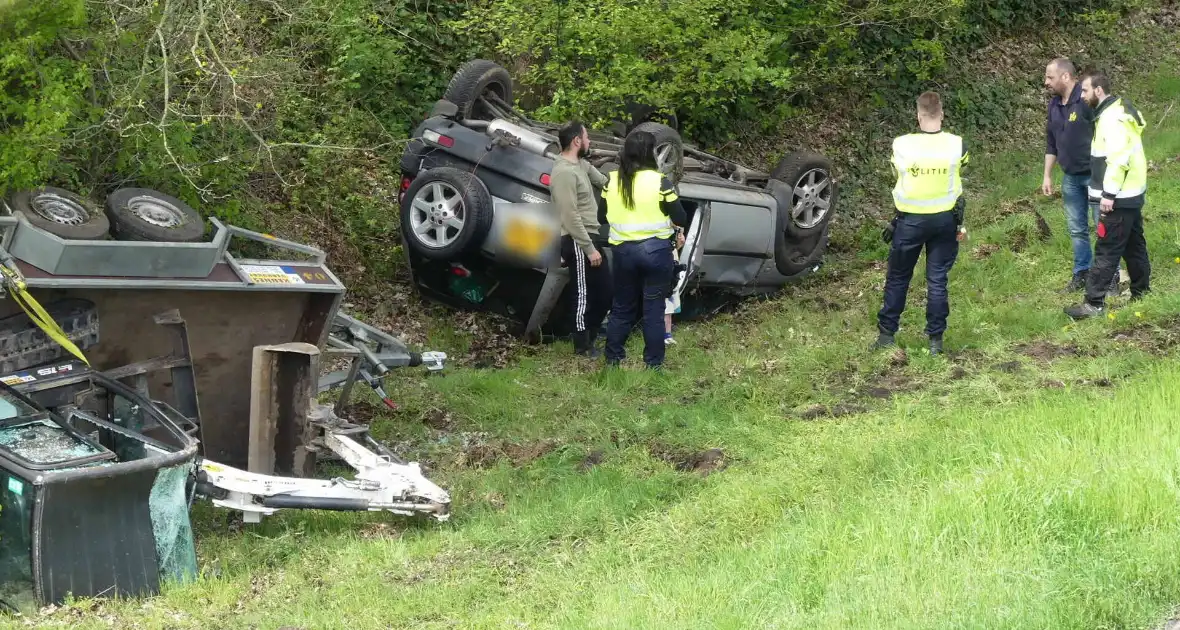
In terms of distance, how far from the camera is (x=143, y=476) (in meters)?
4.97

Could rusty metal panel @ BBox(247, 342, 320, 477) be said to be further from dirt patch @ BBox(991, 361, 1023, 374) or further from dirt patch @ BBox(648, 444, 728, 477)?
dirt patch @ BBox(991, 361, 1023, 374)

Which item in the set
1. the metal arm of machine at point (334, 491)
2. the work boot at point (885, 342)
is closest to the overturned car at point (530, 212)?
the work boot at point (885, 342)

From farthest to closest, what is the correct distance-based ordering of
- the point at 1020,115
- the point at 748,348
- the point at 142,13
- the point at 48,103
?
the point at 1020,115, the point at 748,348, the point at 142,13, the point at 48,103

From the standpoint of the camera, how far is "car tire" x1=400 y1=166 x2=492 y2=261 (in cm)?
822

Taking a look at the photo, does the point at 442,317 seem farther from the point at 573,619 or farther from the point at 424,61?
the point at 573,619

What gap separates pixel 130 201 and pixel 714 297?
4.76 meters

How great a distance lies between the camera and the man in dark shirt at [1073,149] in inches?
335

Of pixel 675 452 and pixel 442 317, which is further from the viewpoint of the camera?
pixel 442 317

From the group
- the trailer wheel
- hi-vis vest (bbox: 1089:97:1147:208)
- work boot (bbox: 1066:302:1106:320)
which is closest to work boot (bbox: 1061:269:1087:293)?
work boot (bbox: 1066:302:1106:320)

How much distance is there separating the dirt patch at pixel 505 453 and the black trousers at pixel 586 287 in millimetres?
1748

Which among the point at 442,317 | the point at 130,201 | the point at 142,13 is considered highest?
the point at 142,13

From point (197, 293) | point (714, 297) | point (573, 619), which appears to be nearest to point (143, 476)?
point (197, 293)

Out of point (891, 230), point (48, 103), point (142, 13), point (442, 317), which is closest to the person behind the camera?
point (48, 103)

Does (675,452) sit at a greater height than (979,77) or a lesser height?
lesser
